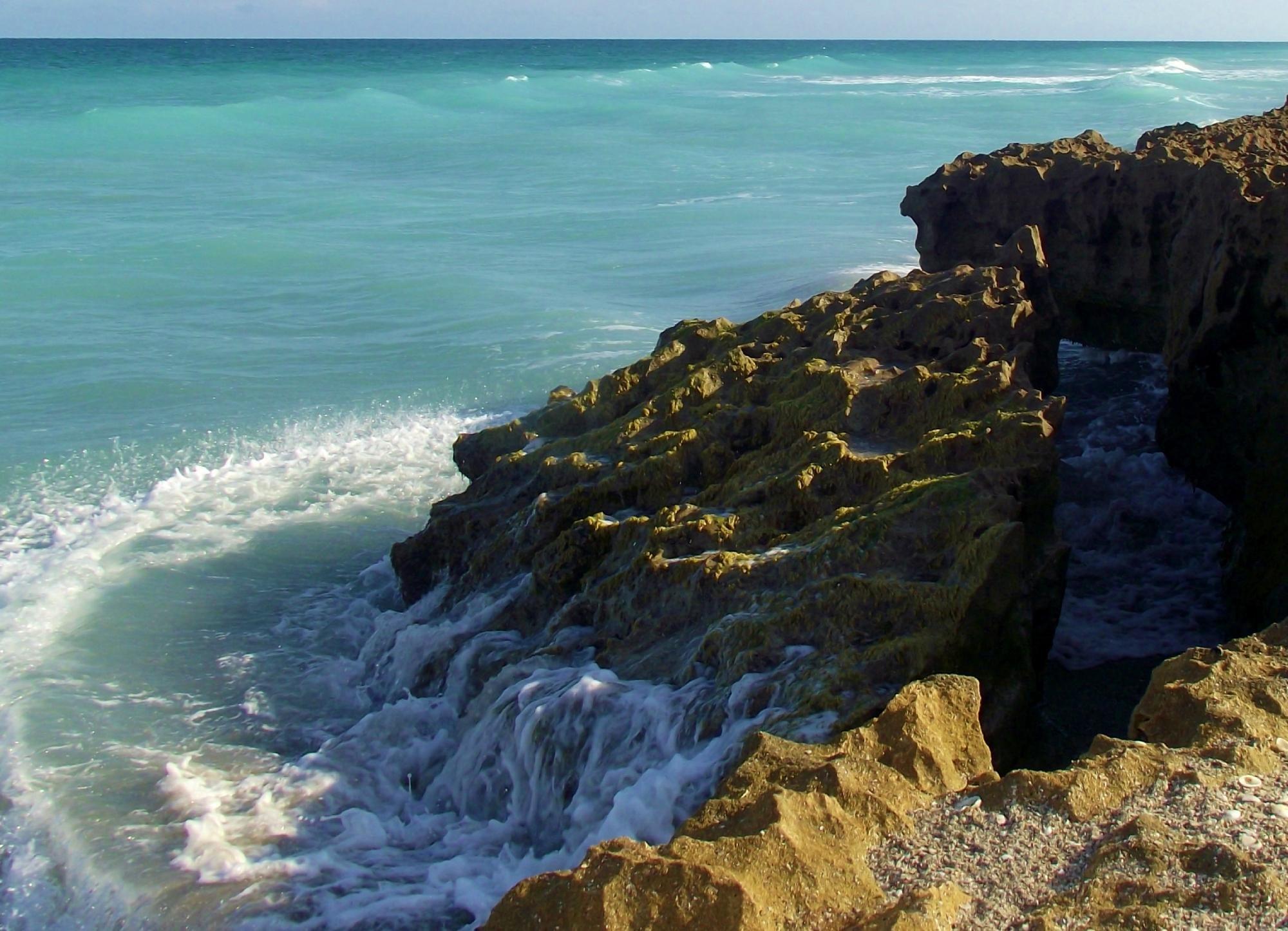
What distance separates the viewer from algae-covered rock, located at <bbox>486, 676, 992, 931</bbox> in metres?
2.99

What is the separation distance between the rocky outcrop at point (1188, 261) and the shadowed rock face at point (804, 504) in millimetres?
913

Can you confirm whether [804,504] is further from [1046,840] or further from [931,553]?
[1046,840]

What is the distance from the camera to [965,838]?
323 centimetres

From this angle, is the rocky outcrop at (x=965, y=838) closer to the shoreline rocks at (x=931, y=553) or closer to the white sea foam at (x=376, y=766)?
the shoreline rocks at (x=931, y=553)

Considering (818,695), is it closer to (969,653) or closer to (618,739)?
(969,653)

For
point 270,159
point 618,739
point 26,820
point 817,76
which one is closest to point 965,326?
point 618,739

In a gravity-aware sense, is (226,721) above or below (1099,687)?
below

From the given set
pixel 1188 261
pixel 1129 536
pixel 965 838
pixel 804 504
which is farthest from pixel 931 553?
pixel 1188 261

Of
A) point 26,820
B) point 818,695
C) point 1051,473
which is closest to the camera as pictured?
point 818,695

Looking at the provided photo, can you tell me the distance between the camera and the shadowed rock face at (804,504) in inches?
176

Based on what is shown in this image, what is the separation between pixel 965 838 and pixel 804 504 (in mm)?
2391

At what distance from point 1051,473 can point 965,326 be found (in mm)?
1512

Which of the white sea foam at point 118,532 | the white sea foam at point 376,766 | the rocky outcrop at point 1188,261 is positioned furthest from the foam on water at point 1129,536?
the white sea foam at point 118,532

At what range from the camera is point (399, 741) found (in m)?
5.81
